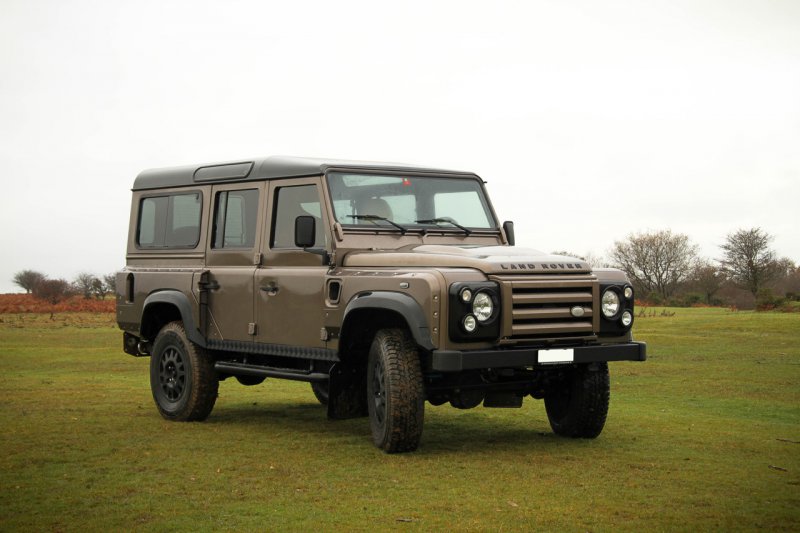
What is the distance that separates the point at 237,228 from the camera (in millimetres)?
11133

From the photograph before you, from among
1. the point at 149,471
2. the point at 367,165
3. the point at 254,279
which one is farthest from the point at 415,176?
the point at 149,471

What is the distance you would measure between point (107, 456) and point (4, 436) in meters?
1.72

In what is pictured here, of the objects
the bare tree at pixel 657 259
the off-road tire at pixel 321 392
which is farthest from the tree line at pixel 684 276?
the off-road tire at pixel 321 392

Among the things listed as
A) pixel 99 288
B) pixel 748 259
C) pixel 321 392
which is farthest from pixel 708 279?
pixel 321 392

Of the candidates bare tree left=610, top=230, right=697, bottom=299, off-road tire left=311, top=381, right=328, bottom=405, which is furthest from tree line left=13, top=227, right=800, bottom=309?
off-road tire left=311, top=381, right=328, bottom=405

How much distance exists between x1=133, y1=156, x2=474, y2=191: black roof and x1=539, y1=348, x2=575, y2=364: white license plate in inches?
106

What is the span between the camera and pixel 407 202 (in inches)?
408

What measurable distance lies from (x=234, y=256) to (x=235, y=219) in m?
0.41

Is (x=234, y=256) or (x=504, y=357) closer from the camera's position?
(x=504, y=357)

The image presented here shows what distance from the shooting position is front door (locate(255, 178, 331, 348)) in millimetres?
9859

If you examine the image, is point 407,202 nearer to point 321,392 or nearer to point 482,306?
point 482,306

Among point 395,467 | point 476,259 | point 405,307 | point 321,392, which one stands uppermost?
point 476,259

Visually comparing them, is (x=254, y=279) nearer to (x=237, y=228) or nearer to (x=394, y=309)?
(x=237, y=228)

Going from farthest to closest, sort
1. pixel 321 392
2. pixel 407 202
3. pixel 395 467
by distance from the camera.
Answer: pixel 321 392 → pixel 407 202 → pixel 395 467
